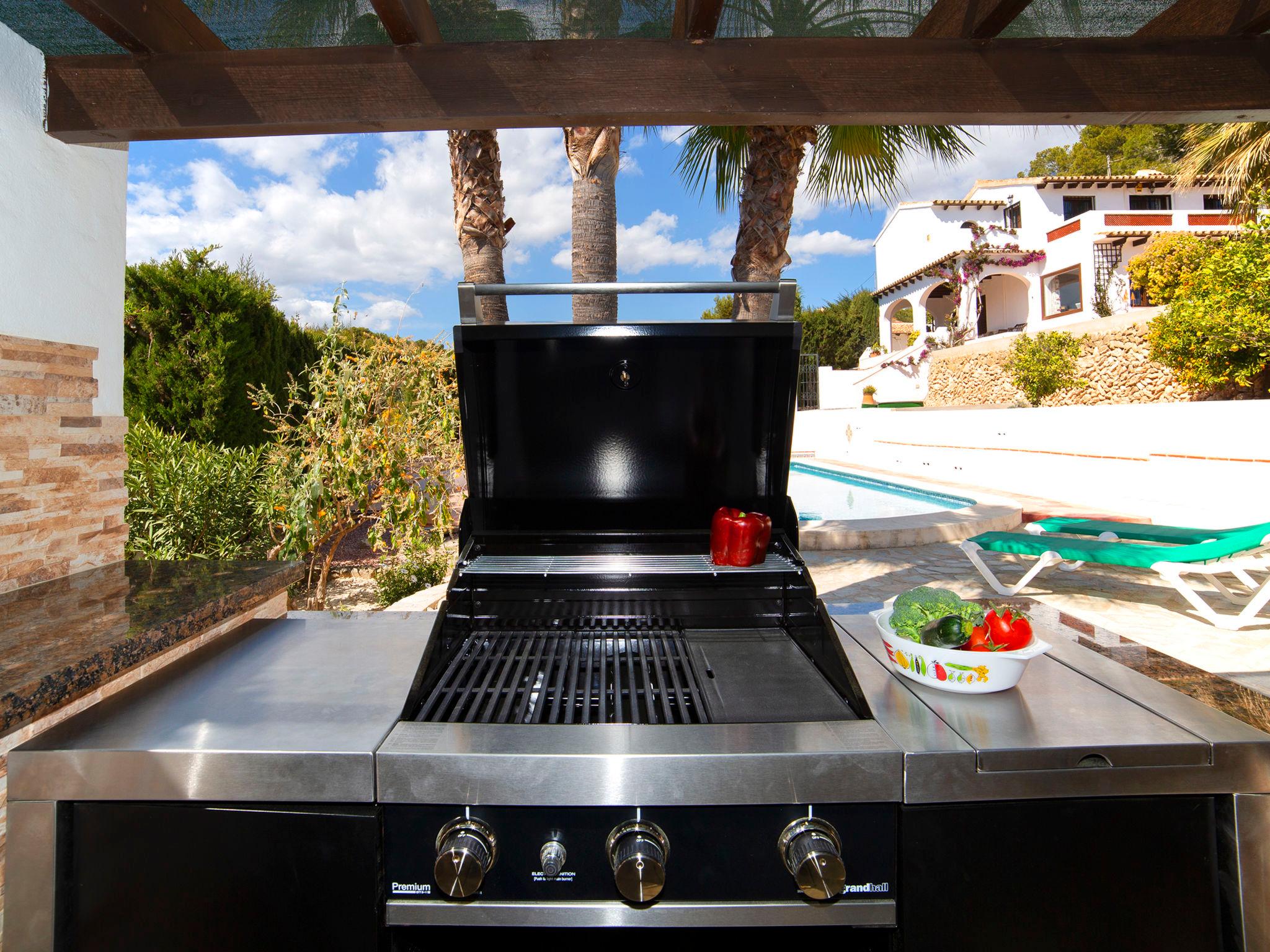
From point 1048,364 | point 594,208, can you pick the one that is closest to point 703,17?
point 594,208

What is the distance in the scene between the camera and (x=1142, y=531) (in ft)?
14.6

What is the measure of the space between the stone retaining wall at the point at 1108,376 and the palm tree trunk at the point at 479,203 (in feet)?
35.4

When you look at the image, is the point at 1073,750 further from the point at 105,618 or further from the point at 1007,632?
the point at 105,618

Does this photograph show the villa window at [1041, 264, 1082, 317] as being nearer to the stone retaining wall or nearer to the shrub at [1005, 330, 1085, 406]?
the stone retaining wall

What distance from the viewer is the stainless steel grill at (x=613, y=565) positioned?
138 cm

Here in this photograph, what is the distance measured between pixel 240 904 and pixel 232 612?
2.32 ft

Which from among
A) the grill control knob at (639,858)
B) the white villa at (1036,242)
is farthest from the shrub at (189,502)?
the white villa at (1036,242)

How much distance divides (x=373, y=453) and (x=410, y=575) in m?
0.94

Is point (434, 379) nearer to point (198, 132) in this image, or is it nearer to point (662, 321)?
point (198, 132)

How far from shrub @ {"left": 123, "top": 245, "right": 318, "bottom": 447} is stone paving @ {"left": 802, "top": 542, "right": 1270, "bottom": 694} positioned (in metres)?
5.17

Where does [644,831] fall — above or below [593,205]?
below

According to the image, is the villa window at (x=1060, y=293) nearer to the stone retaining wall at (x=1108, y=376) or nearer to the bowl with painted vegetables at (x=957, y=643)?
the stone retaining wall at (x=1108, y=376)

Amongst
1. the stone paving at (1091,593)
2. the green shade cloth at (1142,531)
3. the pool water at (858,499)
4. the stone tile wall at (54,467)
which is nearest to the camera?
the stone tile wall at (54,467)

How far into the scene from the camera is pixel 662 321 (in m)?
1.42
